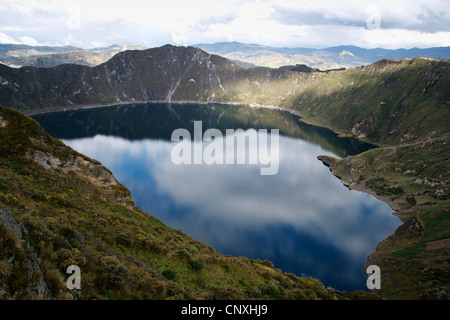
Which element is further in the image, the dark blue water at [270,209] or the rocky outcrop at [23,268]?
the dark blue water at [270,209]

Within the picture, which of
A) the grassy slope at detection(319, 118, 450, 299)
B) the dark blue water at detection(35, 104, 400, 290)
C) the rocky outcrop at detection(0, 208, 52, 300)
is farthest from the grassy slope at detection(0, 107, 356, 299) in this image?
the grassy slope at detection(319, 118, 450, 299)

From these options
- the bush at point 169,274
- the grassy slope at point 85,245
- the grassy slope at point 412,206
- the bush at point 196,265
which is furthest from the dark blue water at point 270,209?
the bush at point 169,274

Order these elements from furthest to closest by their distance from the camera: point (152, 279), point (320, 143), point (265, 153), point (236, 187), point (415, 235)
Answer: point (320, 143) → point (265, 153) → point (236, 187) → point (415, 235) → point (152, 279)

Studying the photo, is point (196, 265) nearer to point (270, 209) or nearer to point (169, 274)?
point (169, 274)

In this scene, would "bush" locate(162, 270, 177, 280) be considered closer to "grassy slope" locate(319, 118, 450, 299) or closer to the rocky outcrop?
the rocky outcrop

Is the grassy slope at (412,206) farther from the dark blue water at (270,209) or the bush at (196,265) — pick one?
the bush at (196,265)

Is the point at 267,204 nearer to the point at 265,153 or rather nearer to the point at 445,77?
the point at 265,153

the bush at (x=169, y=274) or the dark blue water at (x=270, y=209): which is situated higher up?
the dark blue water at (x=270, y=209)
